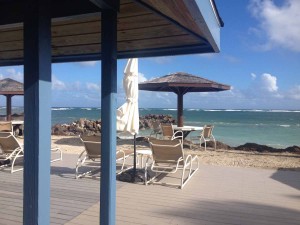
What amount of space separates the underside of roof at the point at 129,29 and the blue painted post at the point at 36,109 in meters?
0.21

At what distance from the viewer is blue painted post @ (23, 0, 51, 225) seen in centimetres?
149

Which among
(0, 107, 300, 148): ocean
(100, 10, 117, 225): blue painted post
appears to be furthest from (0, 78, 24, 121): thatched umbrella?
(100, 10, 117, 225): blue painted post

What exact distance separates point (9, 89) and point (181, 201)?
12.3 metres

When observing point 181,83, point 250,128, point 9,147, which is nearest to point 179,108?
point 181,83

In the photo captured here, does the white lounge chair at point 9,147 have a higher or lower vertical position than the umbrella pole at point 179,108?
lower

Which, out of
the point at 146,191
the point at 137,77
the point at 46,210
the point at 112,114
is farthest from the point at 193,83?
the point at 46,210

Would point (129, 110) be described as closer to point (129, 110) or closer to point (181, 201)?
point (129, 110)

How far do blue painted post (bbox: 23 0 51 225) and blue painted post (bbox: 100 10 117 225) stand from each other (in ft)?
2.12

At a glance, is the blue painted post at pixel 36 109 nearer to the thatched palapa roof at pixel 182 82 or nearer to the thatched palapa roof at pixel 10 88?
the thatched palapa roof at pixel 182 82

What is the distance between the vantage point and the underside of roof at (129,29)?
1804 mm

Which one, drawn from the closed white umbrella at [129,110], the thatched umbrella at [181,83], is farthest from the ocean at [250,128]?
the closed white umbrella at [129,110]

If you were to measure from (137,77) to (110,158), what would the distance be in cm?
307

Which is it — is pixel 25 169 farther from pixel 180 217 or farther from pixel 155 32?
pixel 180 217

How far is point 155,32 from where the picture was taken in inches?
114
